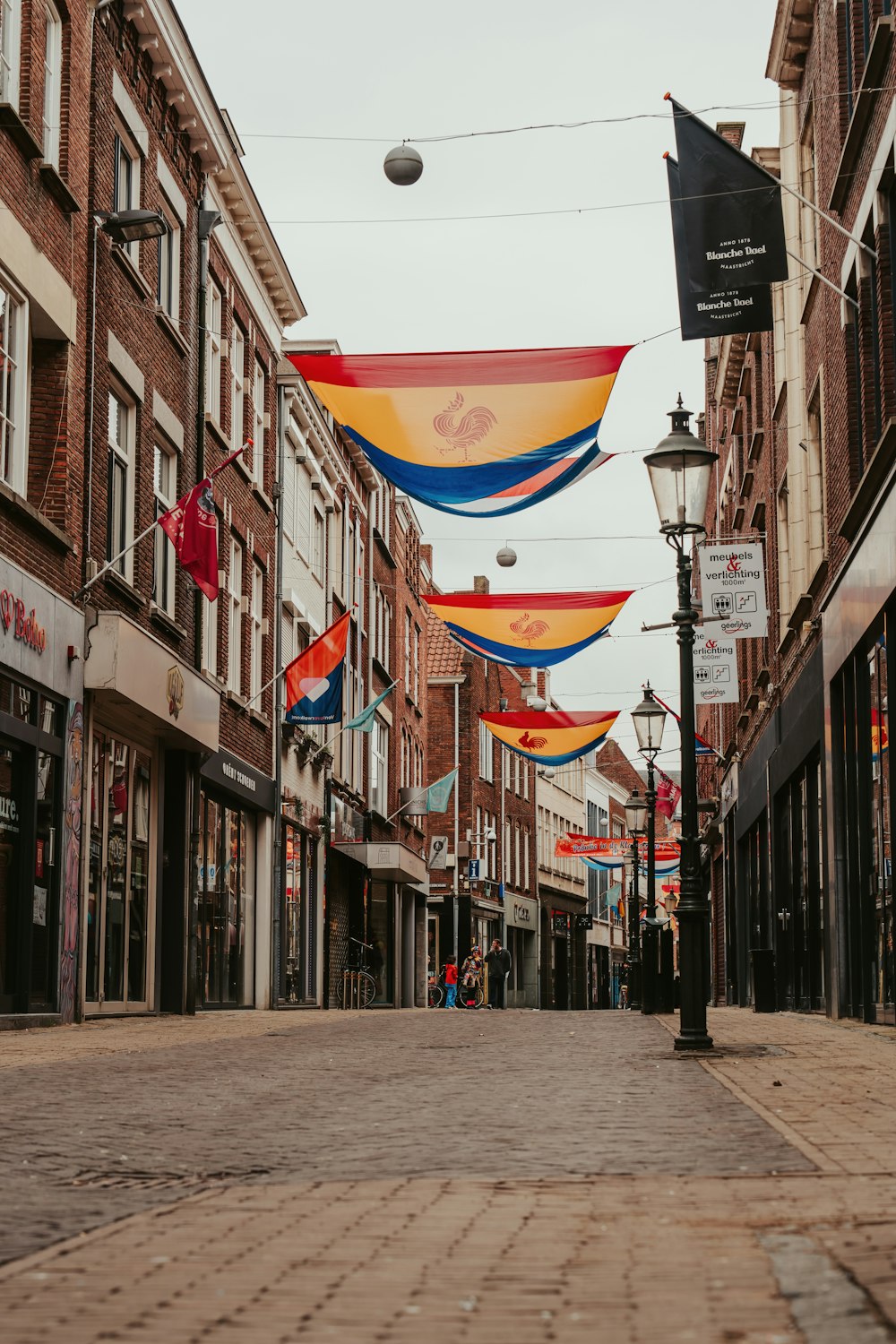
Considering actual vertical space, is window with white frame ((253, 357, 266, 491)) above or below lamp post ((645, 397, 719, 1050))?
above

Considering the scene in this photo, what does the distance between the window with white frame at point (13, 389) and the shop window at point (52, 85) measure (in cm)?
197

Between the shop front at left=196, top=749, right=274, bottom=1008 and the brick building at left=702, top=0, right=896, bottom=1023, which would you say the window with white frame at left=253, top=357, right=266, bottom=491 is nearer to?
the shop front at left=196, top=749, right=274, bottom=1008

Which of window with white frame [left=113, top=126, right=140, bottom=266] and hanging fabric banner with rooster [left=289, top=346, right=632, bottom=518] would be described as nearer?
hanging fabric banner with rooster [left=289, top=346, right=632, bottom=518]

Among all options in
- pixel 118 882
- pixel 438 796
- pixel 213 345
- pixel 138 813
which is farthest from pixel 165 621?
pixel 438 796

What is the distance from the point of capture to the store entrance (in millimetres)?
19250

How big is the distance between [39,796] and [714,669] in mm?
14290

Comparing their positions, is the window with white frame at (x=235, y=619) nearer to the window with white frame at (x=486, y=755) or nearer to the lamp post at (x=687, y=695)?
the lamp post at (x=687, y=695)

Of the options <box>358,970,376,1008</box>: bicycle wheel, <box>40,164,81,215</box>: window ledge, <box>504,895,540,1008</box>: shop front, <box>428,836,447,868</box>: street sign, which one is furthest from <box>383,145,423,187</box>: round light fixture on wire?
<box>504,895,540,1008</box>: shop front

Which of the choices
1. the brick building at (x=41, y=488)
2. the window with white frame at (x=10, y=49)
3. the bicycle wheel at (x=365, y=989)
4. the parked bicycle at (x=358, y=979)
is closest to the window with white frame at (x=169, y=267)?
the brick building at (x=41, y=488)

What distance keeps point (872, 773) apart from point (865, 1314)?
13.1 metres

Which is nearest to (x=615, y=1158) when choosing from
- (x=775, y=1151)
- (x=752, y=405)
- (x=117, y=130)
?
(x=775, y=1151)

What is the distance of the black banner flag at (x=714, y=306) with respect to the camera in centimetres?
1527

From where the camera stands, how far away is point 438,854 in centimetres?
5641

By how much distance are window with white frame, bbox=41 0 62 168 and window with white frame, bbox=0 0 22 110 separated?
841 millimetres
